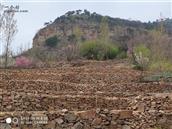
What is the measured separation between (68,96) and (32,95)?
99 centimetres

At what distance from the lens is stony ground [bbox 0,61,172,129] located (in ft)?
36.9

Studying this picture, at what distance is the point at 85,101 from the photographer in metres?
14.0

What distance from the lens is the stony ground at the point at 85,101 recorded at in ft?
36.9

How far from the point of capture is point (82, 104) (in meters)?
13.8

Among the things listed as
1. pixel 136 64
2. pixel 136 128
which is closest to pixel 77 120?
pixel 136 128

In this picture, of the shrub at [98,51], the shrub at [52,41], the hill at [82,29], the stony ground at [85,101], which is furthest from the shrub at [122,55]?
the shrub at [52,41]

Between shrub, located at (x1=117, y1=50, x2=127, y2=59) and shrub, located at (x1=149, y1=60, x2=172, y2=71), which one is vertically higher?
shrub, located at (x1=117, y1=50, x2=127, y2=59)

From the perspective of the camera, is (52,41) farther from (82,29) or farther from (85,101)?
(85,101)

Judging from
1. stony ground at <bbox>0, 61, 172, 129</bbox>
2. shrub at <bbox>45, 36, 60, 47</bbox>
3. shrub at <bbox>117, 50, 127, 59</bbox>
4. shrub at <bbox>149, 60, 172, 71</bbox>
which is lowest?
Answer: stony ground at <bbox>0, 61, 172, 129</bbox>

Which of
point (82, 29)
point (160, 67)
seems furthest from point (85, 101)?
point (82, 29)

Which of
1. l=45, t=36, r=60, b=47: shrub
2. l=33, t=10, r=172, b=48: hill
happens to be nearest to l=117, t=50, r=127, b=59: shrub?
l=33, t=10, r=172, b=48: hill

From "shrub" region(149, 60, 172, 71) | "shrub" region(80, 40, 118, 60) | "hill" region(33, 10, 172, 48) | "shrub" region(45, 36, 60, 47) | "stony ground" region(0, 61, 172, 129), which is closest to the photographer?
"stony ground" region(0, 61, 172, 129)

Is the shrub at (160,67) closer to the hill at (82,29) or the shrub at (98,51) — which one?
the shrub at (98,51)

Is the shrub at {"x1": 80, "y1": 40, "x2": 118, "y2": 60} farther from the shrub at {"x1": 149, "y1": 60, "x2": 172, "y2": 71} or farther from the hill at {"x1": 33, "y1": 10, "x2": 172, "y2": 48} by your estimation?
the hill at {"x1": 33, "y1": 10, "x2": 172, "y2": 48}
